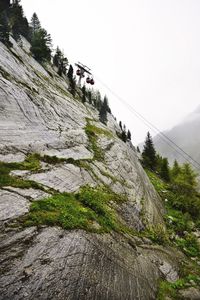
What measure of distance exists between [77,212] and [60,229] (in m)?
2.00

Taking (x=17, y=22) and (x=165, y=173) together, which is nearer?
(x=165, y=173)

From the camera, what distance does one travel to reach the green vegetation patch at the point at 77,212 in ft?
37.5

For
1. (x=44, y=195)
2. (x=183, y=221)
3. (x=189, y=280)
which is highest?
(x=44, y=195)

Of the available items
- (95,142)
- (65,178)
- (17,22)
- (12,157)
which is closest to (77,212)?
(65,178)

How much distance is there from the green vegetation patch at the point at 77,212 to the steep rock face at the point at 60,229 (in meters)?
0.42

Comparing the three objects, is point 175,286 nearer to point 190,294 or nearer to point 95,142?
point 190,294

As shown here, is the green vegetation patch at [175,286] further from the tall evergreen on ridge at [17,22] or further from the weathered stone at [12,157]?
the tall evergreen on ridge at [17,22]

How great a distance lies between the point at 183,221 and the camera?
27.2 meters

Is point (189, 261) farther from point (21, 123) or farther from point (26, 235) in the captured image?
point (21, 123)

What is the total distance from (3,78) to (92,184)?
12.5m

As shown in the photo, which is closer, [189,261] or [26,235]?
[26,235]

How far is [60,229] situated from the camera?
11273mm

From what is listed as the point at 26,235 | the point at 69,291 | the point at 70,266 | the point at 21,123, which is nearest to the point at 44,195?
the point at 26,235

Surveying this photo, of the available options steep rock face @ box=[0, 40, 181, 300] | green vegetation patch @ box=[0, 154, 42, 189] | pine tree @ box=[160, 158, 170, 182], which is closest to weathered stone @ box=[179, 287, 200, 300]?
steep rock face @ box=[0, 40, 181, 300]
